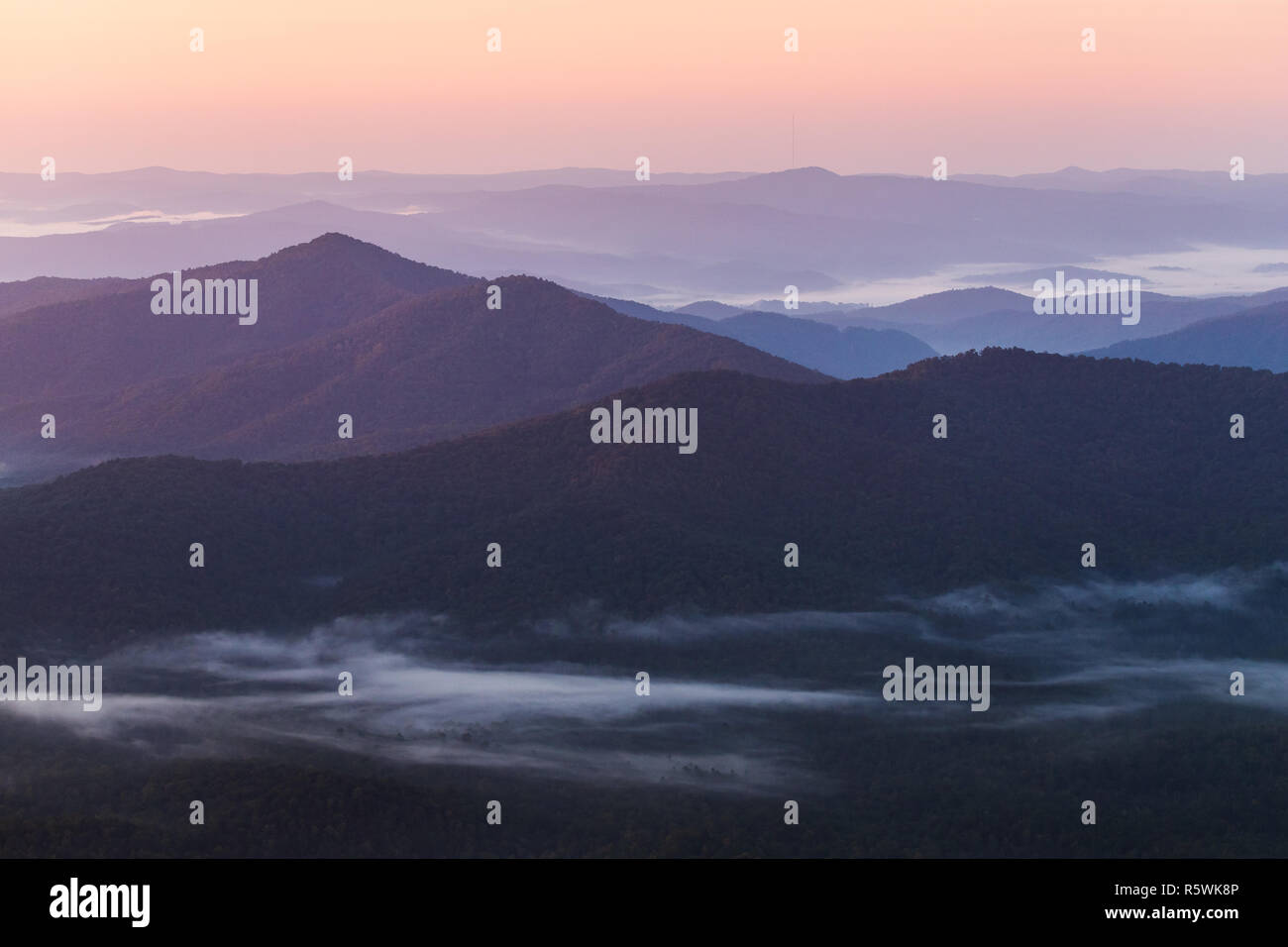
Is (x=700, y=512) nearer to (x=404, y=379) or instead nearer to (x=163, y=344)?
(x=404, y=379)

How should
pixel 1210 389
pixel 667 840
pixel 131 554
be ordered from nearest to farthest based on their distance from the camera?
pixel 667 840 < pixel 131 554 < pixel 1210 389

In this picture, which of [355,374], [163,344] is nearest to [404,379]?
[355,374]

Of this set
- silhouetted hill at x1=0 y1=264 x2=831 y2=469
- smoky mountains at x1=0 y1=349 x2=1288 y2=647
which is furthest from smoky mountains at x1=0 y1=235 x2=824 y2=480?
smoky mountains at x1=0 y1=349 x2=1288 y2=647

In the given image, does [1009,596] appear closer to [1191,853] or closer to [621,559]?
[621,559]

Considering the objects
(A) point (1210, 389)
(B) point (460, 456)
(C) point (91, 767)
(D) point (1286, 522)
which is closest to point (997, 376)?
(A) point (1210, 389)

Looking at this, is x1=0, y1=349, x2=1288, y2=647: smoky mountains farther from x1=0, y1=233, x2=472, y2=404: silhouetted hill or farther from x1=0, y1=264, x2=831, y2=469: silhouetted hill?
x1=0, y1=233, x2=472, y2=404: silhouetted hill
